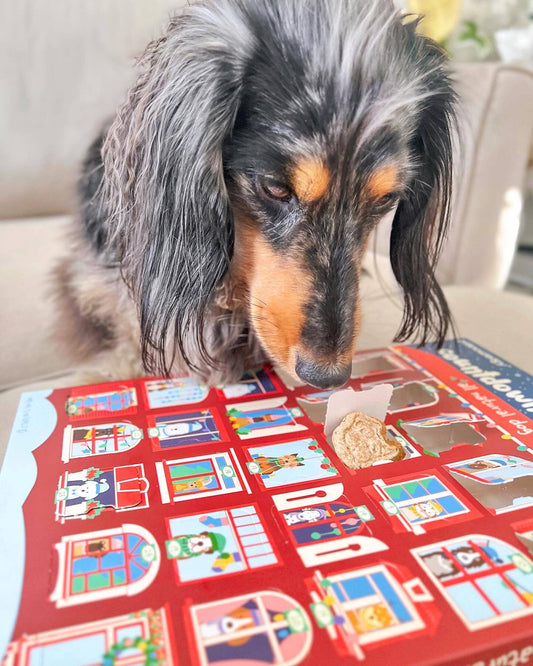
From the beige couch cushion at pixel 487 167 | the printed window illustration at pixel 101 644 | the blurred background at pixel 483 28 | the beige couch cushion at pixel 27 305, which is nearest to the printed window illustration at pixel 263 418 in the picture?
the printed window illustration at pixel 101 644

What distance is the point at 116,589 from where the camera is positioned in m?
0.68

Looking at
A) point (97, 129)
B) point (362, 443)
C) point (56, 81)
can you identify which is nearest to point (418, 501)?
point (362, 443)

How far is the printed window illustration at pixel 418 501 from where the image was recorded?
793 millimetres

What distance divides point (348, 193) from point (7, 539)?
675mm

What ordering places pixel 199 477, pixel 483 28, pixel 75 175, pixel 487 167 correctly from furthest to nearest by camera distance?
1. pixel 483 28
2. pixel 75 175
3. pixel 487 167
4. pixel 199 477

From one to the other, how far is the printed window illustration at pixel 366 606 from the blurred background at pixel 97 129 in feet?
2.61

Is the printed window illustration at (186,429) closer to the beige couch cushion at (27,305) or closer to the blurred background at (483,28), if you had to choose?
the beige couch cushion at (27,305)

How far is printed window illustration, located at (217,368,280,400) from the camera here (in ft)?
3.65

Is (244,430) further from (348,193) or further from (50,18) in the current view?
(50,18)

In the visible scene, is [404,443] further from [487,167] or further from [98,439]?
[487,167]

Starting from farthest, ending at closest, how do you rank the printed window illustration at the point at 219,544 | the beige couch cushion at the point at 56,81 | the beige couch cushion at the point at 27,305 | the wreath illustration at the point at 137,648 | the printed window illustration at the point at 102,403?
1. the beige couch cushion at the point at 56,81
2. the beige couch cushion at the point at 27,305
3. the printed window illustration at the point at 102,403
4. the printed window illustration at the point at 219,544
5. the wreath illustration at the point at 137,648

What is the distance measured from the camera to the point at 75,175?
1.94m

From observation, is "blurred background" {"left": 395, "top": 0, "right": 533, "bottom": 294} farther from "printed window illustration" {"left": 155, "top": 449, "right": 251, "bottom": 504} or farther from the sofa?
"printed window illustration" {"left": 155, "top": 449, "right": 251, "bottom": 504}

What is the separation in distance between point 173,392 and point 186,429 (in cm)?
14
